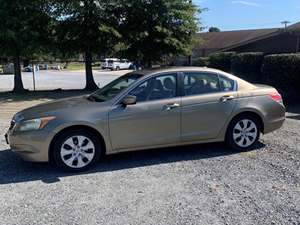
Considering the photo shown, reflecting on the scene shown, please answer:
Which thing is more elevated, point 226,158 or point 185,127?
point 185,127

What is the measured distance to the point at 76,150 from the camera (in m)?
6.13

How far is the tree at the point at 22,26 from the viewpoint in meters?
16.5

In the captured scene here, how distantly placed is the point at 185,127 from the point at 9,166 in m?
2.89

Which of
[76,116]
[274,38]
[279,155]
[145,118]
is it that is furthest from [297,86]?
[274,38]

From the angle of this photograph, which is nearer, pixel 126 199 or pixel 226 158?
pixel 126 199

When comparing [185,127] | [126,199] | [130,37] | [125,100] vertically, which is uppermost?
[130,37]

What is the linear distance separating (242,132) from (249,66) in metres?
11.5

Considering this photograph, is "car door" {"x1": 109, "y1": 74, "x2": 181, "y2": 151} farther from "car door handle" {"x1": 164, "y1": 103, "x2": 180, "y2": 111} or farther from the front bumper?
the front bumper

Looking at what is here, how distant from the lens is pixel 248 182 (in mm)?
5496

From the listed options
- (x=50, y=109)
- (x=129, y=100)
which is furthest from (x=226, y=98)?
(x=50, y=109)

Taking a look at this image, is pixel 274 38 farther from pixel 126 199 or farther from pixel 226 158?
pixel 126 199

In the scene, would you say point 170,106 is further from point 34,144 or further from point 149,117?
point 34,144

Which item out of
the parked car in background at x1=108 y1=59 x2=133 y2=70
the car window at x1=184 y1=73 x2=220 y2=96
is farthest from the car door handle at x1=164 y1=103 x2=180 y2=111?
the parked car in background at x1=108 y1=59 x2=133 y2=70

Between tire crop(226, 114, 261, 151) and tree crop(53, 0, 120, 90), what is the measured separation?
11509mm
